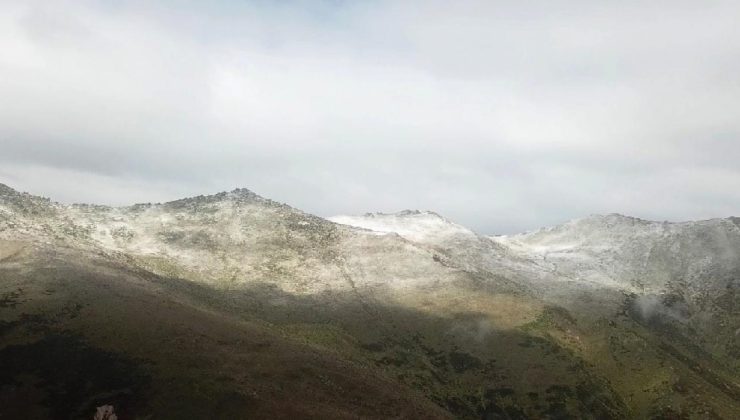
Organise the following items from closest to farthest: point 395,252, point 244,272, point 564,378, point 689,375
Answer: point 564,378 < point 689,375 < point 244,272 < point 395,252

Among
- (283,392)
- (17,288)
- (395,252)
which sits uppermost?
(395,252)

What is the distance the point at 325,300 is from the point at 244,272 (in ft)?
105

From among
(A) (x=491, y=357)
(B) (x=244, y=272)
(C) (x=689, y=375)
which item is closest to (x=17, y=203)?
(B) (x=244, y=272)

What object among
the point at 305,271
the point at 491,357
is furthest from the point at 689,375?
the point at 305,271

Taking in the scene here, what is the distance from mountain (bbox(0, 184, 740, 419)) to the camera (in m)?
83.6

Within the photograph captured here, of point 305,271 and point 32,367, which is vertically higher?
point 305,271

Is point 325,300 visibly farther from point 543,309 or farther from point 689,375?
point 689,375

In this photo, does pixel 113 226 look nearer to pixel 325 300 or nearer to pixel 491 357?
pixel 325 300

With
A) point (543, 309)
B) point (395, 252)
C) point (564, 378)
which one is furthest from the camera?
point (395, 252)

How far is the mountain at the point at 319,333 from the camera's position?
83.6 meters

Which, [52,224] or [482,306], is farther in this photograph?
[52,224]

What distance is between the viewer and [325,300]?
15288cm

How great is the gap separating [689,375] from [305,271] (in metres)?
105

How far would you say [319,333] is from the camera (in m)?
128
